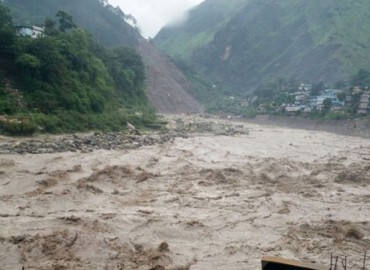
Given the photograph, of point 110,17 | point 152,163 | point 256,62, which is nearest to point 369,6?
point 256,62

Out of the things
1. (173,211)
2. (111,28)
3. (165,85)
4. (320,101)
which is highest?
(111,28)

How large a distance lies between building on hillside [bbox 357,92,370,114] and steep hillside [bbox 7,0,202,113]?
99.5 feet

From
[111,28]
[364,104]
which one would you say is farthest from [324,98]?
[111,28]

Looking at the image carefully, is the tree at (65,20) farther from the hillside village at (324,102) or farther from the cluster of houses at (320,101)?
the cluster of houses at (320,101)

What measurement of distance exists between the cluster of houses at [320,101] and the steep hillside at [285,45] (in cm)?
1823

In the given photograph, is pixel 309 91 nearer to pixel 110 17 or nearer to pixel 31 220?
pixel 110 17

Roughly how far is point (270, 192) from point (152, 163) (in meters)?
5.98

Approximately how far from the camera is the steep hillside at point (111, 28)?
68.2 metres

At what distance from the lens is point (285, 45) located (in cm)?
10350

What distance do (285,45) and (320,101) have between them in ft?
177

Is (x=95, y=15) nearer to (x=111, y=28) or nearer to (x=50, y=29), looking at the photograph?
(x=111, y=28)

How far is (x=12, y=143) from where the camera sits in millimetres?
18125

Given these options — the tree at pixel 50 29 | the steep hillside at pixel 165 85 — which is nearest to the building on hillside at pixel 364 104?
the steep hillside at pixel 165 85

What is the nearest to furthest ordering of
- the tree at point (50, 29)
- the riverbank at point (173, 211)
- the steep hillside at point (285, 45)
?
the riverbank at point (173, 211), the tree at point (50, 29), the steep hillside at point (285, 45)
